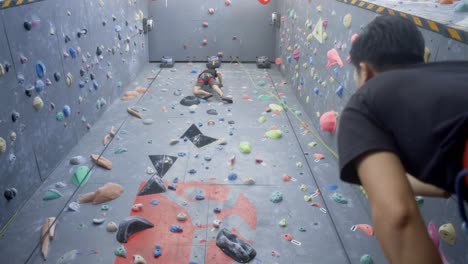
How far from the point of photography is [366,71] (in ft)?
3.64

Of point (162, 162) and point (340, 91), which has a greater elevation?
point (340, 91)

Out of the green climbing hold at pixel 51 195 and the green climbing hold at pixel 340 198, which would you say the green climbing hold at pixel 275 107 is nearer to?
the green climbing hold at pixel 340 198

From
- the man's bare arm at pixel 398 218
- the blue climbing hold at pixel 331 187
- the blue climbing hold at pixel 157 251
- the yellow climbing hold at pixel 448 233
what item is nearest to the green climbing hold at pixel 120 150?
the blue climbing hold at pixel 157 251

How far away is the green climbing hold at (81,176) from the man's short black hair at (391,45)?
2418mm

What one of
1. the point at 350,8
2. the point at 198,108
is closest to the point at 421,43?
the point at 350,8

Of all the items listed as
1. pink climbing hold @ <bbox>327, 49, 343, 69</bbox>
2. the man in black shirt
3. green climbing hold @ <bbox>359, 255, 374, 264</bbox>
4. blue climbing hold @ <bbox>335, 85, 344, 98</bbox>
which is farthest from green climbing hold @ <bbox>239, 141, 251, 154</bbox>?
the man in black shirt

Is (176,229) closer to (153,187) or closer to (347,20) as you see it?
(153,187)

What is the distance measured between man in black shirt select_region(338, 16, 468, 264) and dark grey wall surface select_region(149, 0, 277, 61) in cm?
553

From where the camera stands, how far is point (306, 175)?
3.05 m

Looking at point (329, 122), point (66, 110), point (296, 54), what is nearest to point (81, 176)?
point (66, 110)

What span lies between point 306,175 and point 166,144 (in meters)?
1.33

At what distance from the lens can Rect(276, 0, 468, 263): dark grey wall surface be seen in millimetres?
1681

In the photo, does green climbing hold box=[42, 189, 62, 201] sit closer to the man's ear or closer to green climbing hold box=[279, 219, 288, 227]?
green climbing hold box=[279, 219, 288, 227]

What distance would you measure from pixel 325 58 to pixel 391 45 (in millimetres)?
2539
